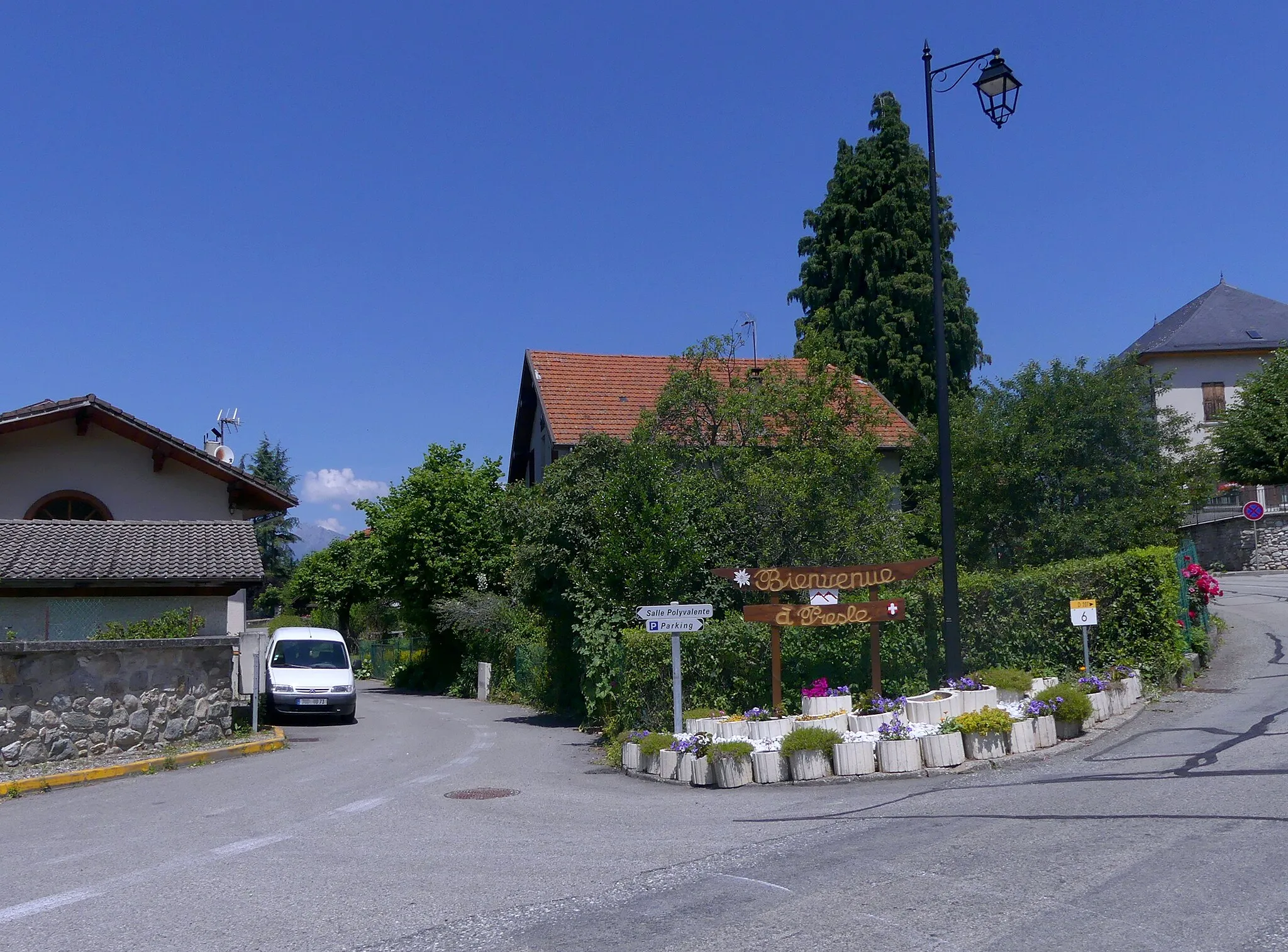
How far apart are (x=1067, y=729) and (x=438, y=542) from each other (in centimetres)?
2363

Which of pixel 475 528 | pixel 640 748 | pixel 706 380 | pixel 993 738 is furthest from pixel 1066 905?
pixel 475 528

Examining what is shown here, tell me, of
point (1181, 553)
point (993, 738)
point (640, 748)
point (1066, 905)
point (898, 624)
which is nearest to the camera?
point (1066, 905)

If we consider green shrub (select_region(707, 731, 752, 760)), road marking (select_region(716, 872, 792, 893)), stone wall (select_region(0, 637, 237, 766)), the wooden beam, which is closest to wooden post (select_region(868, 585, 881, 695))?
the wooden beam

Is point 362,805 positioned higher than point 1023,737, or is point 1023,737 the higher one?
point 1023,737

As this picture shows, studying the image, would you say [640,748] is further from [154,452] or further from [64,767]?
[154,452]

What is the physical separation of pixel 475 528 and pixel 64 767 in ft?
65.3

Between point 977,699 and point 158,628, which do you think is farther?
point 158,628

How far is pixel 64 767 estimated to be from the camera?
14.0 m

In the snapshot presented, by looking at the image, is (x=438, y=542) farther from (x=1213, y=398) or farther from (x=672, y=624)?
(x=1213, y=398)

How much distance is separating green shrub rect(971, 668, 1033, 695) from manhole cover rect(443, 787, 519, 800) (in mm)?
6131

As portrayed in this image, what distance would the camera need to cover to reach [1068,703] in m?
12.5

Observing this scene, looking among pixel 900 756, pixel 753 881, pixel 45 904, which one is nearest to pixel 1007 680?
pixel 900 756

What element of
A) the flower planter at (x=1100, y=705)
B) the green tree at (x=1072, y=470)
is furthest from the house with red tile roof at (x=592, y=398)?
the flower planter at (x=1100, y=705)

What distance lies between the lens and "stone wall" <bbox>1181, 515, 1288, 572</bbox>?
34.1m
